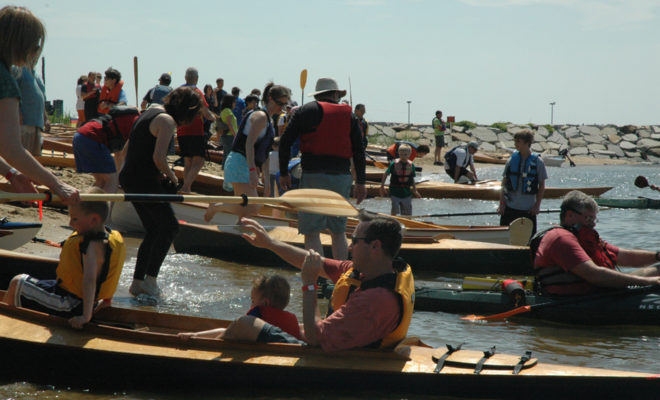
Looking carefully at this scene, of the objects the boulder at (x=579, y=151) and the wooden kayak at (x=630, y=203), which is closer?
the wooden kayak at (x=630, y=203)

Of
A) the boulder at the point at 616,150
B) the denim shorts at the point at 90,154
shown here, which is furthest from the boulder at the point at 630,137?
the denim shorts at the point at 90,154

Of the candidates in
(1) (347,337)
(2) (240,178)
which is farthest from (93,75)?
(1) (347,337)

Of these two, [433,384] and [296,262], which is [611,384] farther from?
[296,262]

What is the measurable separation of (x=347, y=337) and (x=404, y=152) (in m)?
7.89

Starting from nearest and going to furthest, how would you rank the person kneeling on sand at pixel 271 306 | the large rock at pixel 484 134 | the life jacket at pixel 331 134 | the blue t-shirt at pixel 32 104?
1. the person kneeling on sand at pixel 271 306
2. the blue t-shirt at pixel 32 104
3. the life jacket at pixel 331 134
4. the large rock at pixel 484 134

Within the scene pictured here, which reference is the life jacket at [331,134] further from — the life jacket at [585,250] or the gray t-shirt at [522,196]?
the gray t-shirt at [522,196]

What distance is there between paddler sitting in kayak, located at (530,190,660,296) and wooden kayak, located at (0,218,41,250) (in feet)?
16.0

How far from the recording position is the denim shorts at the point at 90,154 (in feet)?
25.5

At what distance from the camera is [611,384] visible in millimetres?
4191

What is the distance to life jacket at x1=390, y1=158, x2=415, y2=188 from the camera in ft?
39.0

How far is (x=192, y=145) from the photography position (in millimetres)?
11844

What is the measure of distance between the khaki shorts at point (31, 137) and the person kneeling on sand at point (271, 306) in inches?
64.8

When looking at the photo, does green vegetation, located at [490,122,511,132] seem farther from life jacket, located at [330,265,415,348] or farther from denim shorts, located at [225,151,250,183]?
life jacket, located at [330,265,415,348]

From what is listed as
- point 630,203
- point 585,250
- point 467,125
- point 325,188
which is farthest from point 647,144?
point 325,188
